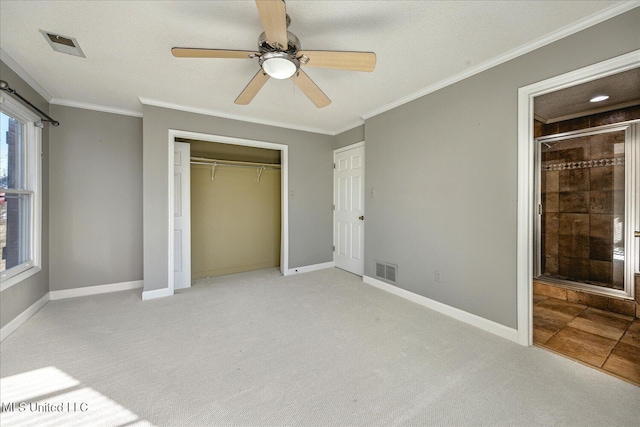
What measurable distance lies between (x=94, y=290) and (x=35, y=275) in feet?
2.28

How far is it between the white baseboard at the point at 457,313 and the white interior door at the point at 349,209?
0.78m

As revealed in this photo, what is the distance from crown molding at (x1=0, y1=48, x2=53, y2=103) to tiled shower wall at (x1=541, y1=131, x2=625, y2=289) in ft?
20.0

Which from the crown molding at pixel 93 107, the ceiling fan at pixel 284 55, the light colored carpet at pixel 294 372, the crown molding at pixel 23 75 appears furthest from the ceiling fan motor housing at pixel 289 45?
the crown molding at pixel 93 107

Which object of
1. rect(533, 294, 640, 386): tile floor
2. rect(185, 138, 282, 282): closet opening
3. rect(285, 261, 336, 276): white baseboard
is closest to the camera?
rect(533, 294, 640, 386): tile floor

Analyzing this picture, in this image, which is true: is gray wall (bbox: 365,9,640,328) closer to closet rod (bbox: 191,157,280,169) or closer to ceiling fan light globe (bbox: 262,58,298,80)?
ceiling fan light globe (bbox: 262,58,298,80)

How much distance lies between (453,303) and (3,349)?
3999 mm

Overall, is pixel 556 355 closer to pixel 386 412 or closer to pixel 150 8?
pixel 386 412

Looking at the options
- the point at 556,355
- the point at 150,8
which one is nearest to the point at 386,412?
the point at 556,355

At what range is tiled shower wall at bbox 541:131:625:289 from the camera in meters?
3.04

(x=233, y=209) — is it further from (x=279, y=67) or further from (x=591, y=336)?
(x=591, y=336)

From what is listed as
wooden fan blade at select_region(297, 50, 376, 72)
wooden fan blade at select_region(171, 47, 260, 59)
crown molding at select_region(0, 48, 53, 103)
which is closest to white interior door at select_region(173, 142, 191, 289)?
crown molding at select_region(0, 48, 53, 103)

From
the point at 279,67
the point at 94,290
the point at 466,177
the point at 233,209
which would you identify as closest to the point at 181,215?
the point at 233,209

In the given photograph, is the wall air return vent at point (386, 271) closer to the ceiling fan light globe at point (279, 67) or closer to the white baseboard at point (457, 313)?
the white baseboard at point (457, 313)

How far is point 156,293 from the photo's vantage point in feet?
10.9
